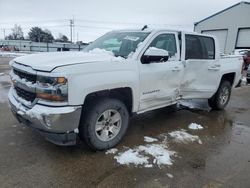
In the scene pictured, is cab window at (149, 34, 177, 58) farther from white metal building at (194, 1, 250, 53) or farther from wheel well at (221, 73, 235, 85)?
white metal building at (194, 1, 250, 53)

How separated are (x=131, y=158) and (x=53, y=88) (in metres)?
1.52

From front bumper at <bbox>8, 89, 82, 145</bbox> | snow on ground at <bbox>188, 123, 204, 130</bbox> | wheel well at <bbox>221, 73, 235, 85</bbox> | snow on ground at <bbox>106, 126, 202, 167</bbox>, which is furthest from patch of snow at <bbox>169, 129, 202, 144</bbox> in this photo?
wheel well at <bbox>221, 73, 235, 85</bbox>

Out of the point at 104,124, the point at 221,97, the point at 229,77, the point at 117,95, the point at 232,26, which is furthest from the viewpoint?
the point at 232,26

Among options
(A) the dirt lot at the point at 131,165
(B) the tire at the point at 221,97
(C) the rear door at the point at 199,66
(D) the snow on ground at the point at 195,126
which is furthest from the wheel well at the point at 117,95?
(B) the tire at the point at 221,97

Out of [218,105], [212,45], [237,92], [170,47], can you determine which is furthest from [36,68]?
[237,92]

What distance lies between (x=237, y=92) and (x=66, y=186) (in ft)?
27.4

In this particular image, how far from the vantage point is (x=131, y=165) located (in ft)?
11.9

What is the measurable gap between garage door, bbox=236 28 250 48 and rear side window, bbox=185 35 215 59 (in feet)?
73.4

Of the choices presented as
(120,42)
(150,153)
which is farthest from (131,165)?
(120,42)

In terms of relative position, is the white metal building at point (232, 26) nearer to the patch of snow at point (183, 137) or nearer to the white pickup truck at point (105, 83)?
the white pickup truck at point (105, 83)

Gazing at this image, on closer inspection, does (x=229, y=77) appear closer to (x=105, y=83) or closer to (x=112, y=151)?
(x=112, y=151)

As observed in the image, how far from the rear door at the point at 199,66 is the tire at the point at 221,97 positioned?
1.39ft

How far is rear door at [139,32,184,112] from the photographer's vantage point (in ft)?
14.3

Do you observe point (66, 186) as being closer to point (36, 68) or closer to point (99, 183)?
point (99, 183)
